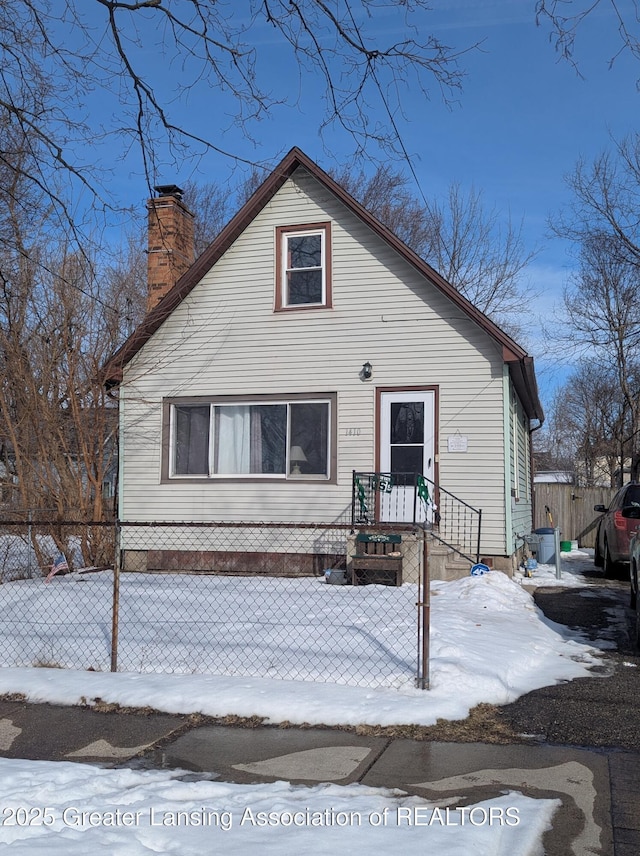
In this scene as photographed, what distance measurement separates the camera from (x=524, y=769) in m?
4.72

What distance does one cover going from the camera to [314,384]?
13.3m

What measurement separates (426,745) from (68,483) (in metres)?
9.46

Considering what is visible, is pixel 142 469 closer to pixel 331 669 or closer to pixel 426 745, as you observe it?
pixel 331 669

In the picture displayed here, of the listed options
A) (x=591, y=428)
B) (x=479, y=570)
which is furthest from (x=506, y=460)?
(x=591, y=428)

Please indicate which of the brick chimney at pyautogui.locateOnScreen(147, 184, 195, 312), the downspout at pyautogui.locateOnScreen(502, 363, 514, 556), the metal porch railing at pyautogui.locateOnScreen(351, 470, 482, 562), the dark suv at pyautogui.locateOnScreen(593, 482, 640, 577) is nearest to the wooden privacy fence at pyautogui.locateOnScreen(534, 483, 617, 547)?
the dark suv at pyautogui.locateOnScreen(593, 482, 640, 577)

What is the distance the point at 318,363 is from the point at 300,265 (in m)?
1.82

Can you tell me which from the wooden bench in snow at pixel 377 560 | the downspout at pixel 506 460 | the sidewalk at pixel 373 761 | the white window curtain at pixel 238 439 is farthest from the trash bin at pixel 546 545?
the sidewalk at pixel 373 761

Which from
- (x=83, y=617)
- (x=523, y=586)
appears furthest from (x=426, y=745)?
(x=523, y=586)

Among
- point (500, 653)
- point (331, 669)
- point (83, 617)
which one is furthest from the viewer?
point (83, 617)

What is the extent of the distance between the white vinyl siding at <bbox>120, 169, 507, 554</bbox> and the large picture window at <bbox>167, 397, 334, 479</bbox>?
244 mm

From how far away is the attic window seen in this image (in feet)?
44.6

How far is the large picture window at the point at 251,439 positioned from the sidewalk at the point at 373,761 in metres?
7.78

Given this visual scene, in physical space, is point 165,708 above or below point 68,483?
below

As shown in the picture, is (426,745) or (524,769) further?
(426,745)
